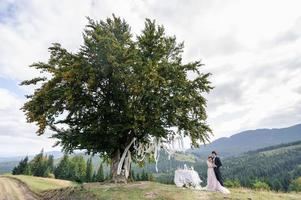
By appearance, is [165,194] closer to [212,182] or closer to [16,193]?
[212,182]

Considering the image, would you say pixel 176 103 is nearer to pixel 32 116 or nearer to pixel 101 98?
pixel 101 98

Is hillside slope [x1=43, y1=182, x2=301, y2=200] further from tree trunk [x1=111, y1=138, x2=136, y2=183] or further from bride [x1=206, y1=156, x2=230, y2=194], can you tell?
tree trunk [x1=111, y1=138, x2=136, y2=183]

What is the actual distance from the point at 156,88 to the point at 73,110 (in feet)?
27.8

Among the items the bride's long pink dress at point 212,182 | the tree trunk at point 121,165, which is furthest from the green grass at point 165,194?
the tree trunk at point 121,165

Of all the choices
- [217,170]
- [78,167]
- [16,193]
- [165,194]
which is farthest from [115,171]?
[78,167]

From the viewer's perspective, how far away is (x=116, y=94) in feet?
90.6

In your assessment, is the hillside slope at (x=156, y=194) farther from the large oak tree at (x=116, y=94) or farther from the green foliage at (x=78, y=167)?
the green foliage at (x=78, y=167)

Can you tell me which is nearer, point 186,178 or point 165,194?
point 165,194

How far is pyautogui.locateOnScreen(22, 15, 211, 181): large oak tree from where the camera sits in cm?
2620

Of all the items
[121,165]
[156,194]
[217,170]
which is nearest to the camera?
[156,194]

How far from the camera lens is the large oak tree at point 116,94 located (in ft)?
86.0

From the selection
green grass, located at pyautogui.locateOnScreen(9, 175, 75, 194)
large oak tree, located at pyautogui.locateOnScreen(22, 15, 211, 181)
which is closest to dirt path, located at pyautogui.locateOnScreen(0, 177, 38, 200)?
green grass, located at pyautogui.locateOnScreen(9, 175, 75, 194)

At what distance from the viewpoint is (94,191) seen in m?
22.8

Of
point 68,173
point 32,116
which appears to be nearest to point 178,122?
point 32,116
